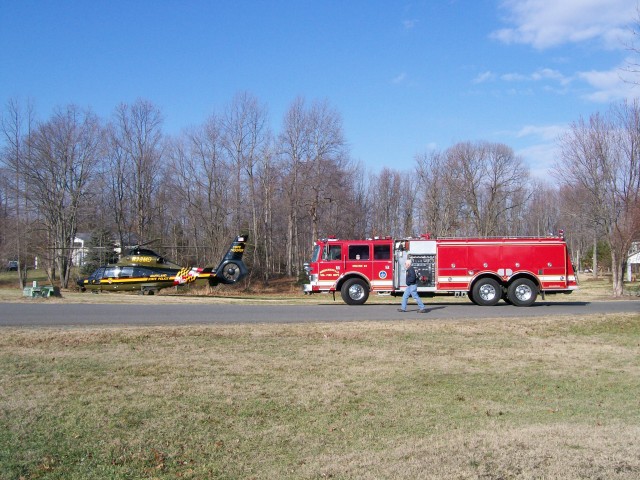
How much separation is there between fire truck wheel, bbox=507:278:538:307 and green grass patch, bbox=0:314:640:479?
8674 millimetres

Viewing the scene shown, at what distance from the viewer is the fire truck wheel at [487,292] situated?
22094 mm

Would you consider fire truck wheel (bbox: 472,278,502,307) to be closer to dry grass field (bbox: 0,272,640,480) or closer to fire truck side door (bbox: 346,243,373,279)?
fire truck side door (bbox: 346,243,373,279)

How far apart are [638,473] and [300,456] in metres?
2.96

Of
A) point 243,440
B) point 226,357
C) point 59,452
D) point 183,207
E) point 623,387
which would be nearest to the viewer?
point 59,452

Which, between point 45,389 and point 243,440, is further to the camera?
point 45,389

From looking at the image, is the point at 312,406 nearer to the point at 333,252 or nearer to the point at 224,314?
the point at 224,314

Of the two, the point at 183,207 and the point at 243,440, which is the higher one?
the point at 183,207

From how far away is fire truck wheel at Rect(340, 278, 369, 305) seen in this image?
911 inches

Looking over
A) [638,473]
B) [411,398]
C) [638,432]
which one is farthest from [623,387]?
[638,473]

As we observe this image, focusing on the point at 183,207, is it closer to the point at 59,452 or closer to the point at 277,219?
the point at 277,219

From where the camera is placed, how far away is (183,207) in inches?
2335

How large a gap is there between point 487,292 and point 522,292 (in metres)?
1.27

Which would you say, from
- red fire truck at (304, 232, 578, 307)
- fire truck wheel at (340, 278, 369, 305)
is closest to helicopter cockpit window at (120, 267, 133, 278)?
fire truck wheel at (340, 278, 369, 305)

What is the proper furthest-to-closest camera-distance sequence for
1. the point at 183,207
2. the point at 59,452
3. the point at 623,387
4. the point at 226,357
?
the point at 183,207, the point at 226,357, the point at 623,387, the point at 59,452
